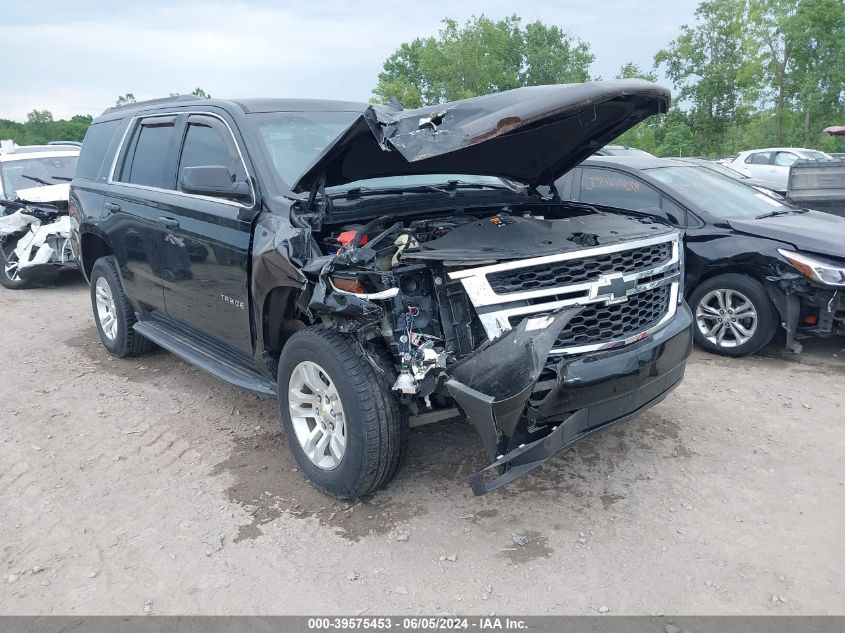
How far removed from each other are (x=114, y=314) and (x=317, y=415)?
320cm

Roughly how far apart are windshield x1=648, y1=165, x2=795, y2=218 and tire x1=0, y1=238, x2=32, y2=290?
849cm

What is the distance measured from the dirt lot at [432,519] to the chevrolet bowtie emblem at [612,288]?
1063 mm

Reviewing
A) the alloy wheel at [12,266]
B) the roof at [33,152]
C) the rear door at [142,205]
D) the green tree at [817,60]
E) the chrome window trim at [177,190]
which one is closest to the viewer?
the chrome window trim at [177,190]

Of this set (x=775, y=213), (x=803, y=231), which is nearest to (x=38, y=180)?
(x=775, y=213)

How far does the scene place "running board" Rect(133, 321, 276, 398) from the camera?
394 centimetres

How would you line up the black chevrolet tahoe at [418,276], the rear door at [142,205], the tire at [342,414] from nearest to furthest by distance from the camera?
the black chevrolet tahoe at [418,276]
the tire at [342,414]
the rear door at [142,205]

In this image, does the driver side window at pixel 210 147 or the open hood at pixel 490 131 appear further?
the driver side window at pixel 210 147

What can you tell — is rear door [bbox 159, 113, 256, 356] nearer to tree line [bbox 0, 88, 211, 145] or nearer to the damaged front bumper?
the damaged front bumper

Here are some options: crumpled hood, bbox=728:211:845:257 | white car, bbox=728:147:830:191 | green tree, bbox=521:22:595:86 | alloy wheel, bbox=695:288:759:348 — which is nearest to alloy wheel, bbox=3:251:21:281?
alloy wheel, bbox=695:288:759:348

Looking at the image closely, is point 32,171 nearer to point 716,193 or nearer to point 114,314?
point 114,314

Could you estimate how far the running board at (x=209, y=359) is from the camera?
3938mm

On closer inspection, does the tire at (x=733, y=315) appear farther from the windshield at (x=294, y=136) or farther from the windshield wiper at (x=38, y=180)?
the windshield wiper at (x=38, y=180)

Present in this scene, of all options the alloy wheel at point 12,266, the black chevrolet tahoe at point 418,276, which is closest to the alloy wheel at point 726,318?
the black chevrolet tahoe at point 418,276

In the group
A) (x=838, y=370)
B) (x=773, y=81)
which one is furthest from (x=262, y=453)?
(x=773, y=81)
